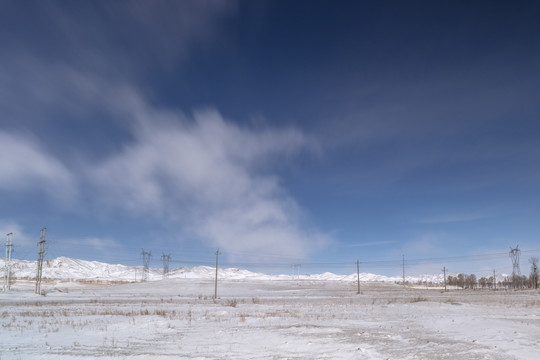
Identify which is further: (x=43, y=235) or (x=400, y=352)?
(x=43, y=235)

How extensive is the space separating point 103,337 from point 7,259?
3667 inches

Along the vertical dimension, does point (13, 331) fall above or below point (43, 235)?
below

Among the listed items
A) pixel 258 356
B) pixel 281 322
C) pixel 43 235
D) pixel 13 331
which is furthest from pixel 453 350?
pixel 43 235

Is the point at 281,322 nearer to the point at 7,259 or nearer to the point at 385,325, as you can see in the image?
the point at 385,325

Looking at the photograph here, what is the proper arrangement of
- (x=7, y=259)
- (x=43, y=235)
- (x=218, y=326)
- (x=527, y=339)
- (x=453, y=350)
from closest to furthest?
(x=453, y=350), (x=527, y=339), (x=218, y=326), (x=43, y=235), (x=7, y=259)

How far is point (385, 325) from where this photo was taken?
25.0 metres

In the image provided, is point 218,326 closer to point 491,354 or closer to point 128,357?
point 128,357

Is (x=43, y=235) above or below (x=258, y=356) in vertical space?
above

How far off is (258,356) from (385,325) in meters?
13.6

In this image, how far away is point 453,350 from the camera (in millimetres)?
15695

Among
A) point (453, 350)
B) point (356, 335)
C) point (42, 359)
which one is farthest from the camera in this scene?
point (356, 335)

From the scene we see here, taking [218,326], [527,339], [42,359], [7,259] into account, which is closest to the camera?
[42,359]

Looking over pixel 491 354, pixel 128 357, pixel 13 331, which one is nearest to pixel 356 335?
pixel 491 354

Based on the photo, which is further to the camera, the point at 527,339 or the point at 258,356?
the point at 527,339
